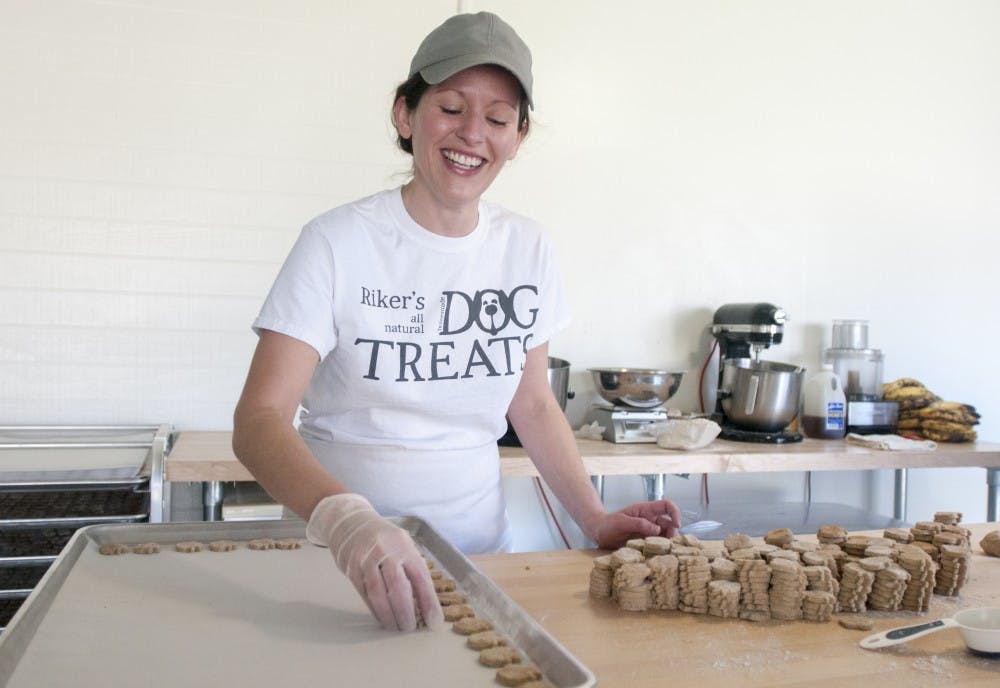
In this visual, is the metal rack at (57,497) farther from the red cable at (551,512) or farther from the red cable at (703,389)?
the red cable at (703,389)

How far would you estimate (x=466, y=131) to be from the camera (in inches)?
60.2

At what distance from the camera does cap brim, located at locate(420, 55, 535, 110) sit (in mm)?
1452

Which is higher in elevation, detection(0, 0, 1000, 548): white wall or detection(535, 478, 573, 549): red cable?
detection(0, 0, 1000, 548): white wall

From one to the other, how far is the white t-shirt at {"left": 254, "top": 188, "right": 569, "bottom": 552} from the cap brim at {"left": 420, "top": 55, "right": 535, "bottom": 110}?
247mm

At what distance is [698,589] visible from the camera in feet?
4.11

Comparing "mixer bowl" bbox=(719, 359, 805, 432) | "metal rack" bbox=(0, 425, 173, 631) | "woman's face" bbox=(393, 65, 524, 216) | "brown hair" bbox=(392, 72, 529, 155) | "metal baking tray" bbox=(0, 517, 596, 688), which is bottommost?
"metal rack" bbox=(0, 425, 173, 631)

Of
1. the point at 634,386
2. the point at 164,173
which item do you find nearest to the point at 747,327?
the point at 634,386

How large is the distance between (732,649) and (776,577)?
16 centimetres

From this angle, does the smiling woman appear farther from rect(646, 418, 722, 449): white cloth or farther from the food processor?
the food processor

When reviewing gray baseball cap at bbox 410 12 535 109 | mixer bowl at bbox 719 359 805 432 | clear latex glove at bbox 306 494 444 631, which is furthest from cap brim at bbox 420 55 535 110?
mixer bowl at bbox 719 359 805 432

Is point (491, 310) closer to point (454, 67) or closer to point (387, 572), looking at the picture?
point (454, 67)

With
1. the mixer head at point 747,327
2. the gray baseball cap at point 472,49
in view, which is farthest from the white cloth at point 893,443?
the gray baseball cap at point 472,49

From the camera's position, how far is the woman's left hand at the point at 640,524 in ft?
5.07

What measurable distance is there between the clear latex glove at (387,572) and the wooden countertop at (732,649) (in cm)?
18
